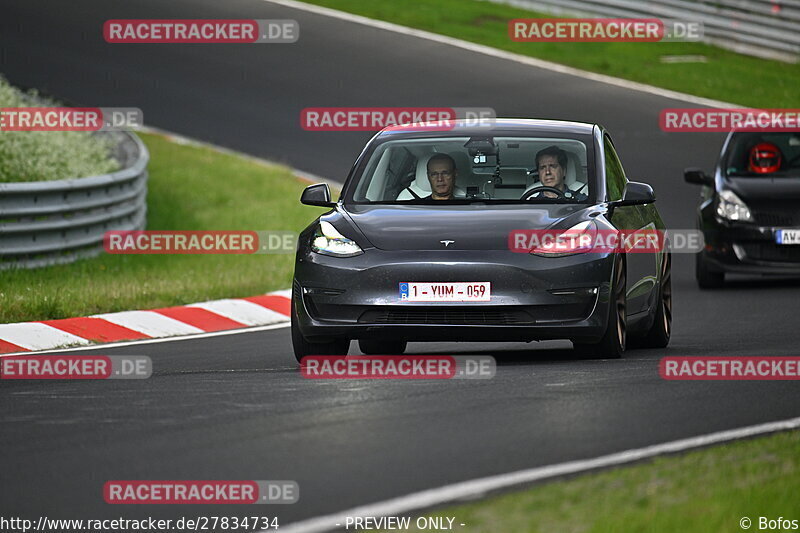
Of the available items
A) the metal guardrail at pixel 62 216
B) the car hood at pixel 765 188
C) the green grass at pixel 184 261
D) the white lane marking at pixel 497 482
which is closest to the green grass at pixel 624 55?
the green grass at pixel 184 261

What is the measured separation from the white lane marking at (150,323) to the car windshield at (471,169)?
2.98 m

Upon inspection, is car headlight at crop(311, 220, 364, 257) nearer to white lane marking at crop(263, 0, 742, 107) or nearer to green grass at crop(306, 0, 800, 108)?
white lane marking at crop(263, 0, 742, 107)

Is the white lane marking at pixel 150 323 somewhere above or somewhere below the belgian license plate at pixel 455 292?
below

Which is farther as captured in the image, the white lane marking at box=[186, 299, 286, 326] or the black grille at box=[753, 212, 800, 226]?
the black grille at box=[753, 212, 800, 226]

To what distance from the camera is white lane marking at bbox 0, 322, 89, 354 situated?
41.0 feet

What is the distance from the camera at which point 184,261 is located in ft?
61.0

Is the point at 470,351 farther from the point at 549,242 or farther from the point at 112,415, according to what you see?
the point at 112,415

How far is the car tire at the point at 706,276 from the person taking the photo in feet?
56.5

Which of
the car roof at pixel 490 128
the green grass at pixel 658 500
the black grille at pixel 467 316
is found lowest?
the black grille at pixel 467 316

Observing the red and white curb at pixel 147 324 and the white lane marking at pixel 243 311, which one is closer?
the red and white curb at pixel 147 324

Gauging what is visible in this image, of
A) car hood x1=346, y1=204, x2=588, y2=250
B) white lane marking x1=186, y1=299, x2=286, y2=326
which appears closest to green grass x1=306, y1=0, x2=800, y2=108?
white lane marking x1=186, y1=299, x2=286, y2=326

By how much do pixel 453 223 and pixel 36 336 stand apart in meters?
3.91

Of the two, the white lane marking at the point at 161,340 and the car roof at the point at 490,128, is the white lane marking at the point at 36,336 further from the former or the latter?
the car roof at the point at 490,128

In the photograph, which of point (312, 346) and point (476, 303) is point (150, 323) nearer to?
point (312, 346)
